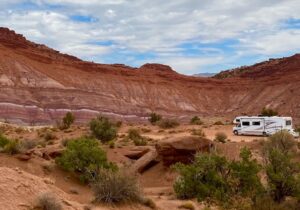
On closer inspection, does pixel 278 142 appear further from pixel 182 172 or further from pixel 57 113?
pixel 57 113

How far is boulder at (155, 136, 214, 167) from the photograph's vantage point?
1014 inches

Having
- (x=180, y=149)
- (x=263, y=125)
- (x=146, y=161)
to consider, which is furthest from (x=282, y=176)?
(x=263, y=125)

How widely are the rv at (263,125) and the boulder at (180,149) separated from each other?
67.2ft

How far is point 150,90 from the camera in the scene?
87812 mm

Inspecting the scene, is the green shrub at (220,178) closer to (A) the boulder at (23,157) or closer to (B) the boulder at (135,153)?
(A) the boulder at (23,157)

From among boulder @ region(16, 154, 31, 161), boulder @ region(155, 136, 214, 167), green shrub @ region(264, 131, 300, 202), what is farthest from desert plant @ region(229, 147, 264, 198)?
boulder @ region(16, 154, 31, 161)

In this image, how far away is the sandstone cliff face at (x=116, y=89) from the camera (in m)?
70.6

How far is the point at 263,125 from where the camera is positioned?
46.4 meters

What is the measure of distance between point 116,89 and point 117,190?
2702 inches

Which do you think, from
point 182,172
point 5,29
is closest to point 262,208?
point 182,172

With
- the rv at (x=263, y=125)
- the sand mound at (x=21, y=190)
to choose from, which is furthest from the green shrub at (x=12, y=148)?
the rv at (x=263, y=125)

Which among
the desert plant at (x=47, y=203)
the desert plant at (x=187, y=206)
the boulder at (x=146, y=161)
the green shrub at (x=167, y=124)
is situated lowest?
the desert plant at (x=187, y=206)

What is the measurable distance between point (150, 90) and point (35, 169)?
67.8 meters

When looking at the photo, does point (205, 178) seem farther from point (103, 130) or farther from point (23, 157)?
point (103, 130)
